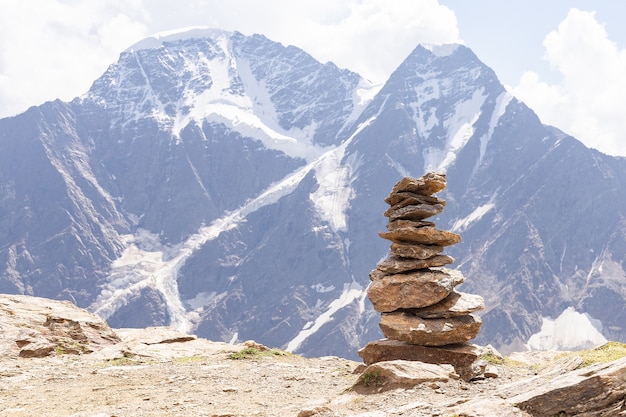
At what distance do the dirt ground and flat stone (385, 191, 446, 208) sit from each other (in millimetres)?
8524

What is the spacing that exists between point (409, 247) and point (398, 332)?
422 cm

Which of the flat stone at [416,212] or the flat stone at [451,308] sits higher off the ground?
the flat stone at [416,212]

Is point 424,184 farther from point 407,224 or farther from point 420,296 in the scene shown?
point 420,296

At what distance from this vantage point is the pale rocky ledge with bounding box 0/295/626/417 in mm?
12570

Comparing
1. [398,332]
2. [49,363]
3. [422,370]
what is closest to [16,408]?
[49,363]

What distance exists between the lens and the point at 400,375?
16.9 meters

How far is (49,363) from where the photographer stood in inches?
984

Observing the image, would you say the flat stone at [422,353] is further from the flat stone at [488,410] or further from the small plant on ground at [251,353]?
the flat stone at [488,410]

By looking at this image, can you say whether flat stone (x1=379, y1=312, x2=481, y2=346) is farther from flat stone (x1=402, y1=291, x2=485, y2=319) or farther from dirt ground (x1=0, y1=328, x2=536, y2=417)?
dirt ground (x1=0, y1=328, x2=536, y2=417)

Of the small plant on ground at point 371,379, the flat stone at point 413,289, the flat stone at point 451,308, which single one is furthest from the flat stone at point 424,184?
the small plant on ground at point 371,379

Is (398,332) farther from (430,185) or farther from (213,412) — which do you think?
(213,412)

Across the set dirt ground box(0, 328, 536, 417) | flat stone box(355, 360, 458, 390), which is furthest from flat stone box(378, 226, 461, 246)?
flat stone box(355, 360, 458, 390)

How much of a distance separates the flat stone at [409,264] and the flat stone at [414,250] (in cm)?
22

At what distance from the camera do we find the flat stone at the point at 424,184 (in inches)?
1034
